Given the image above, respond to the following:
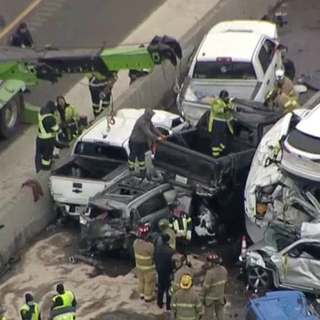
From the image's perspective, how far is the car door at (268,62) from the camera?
26641mm

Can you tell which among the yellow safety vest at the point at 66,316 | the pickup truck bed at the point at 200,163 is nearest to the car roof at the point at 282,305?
the yellow safety vest at the point at 66,316

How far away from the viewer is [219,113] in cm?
2377

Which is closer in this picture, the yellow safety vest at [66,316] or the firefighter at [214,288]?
the yellow safety vest at [66,316]

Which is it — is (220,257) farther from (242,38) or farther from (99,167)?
(242,38)

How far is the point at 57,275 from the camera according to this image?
2259 cm

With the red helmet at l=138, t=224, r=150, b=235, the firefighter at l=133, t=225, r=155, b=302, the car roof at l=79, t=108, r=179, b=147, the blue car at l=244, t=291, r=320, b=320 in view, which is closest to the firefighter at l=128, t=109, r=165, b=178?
the car roof at l=79, t=108, r=179, b=147

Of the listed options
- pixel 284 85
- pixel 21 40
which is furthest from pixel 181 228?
pixel 21 40

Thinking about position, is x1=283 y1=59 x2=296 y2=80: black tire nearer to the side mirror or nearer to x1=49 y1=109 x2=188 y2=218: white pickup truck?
the side mirror

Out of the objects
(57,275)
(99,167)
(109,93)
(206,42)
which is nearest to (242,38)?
(206,42)

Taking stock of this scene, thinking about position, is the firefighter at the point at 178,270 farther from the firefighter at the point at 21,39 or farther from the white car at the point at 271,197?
the firefighter at the point at 21,39

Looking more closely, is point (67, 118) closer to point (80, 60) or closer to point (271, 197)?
point (80, 60)

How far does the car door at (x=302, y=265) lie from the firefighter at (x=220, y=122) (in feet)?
9.88

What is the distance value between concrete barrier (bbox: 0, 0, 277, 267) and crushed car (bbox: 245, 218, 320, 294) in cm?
416

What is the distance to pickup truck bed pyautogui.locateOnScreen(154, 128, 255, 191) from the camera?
22672mm
